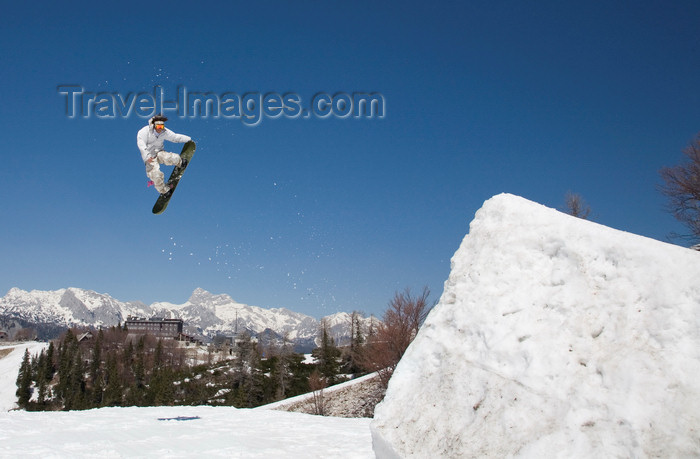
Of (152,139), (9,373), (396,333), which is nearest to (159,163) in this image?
(152,139)

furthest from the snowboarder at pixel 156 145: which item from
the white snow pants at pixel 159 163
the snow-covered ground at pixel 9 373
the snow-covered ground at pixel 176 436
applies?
the snow-covered ground at pixel 9 373

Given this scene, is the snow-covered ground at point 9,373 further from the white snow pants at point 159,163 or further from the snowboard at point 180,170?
the white snow pants at point 159,163

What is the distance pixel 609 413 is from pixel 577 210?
138 feet

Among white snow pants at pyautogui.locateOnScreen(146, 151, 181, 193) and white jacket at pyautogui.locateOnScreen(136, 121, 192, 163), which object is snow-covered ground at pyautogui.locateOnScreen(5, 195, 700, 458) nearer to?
white jacket at pyautogui.locateOnScreen(136, 121, 192, 163)

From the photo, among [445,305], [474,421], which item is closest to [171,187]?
[445,305]

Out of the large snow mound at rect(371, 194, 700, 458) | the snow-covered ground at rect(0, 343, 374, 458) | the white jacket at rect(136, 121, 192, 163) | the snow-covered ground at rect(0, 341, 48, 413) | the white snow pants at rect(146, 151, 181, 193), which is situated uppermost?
the white jacket at rect(136, 121, 192, 163)

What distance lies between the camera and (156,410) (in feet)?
75.5

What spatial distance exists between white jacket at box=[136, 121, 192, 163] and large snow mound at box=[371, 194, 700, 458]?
32.7 feet

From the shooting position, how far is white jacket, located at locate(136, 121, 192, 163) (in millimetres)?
12416

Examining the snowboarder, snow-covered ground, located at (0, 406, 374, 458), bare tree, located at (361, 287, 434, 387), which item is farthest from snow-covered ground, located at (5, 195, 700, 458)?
bare tree, located at (361, 287, 434, 387)

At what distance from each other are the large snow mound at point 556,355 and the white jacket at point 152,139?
32.7ft

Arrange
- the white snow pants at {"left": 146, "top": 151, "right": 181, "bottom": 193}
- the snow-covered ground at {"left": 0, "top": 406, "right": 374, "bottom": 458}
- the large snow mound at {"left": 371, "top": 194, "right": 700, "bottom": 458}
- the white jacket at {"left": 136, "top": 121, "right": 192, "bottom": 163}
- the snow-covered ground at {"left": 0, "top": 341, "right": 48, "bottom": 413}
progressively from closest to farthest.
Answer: the large snow mound at {"left": 371, "top": 194, "right": 700, "bottom": 458}
the snow-covered ground at {"left": 0, "top": 406, "right": 374, "bottom": 458}
the white jacket at {"left": 136, "top": 121, "right": 192, "bottom": 163}
the white snow pants at {"left": 146, "top": 151, "right": 181, "bottom": 193}
the snow-covered ground at {"left": 0, "top": 341, "right": 48, "bottom": 413}

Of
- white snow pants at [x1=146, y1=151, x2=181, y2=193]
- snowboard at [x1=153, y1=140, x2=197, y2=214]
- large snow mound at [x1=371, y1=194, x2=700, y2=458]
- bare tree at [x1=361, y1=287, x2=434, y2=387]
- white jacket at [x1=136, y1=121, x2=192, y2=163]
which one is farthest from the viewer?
bare tree at [x1=361, y1=287, x2=434, y2=387]

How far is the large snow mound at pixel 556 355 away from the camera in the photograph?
361 cm
